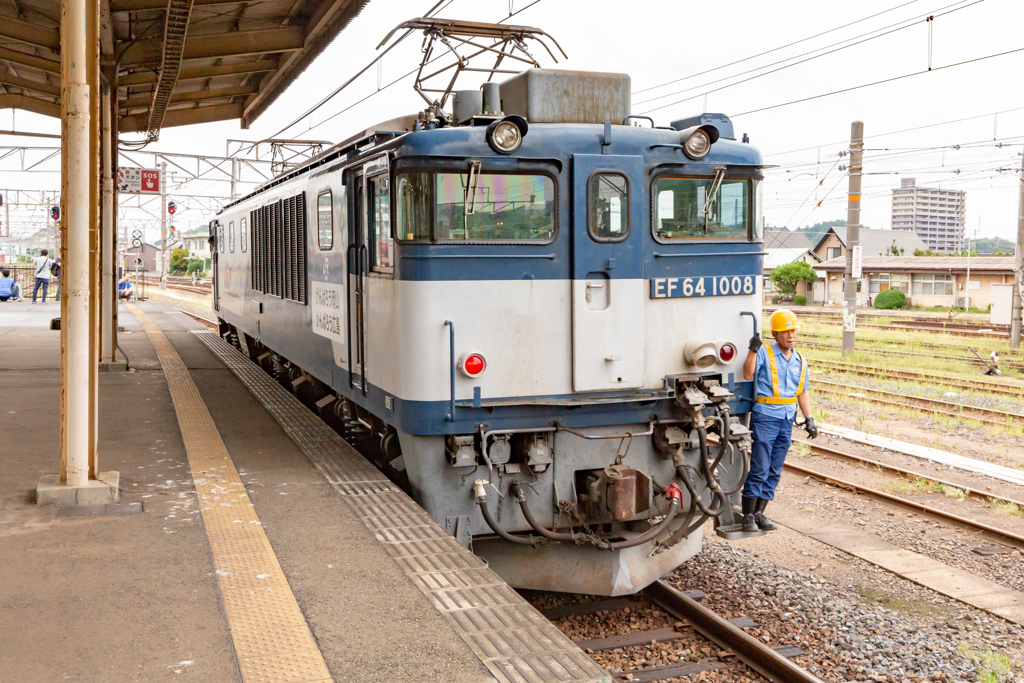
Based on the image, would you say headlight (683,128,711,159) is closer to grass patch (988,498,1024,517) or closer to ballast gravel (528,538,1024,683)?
ballast gravel (528,538,1024,683)

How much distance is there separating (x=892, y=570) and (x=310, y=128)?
17.6 m

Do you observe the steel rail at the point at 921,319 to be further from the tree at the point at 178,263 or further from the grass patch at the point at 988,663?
the tree at the point at 178,263

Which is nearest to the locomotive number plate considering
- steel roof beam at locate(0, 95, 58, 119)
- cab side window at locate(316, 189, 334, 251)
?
cab side window at locate(316, 189, 334, 251)

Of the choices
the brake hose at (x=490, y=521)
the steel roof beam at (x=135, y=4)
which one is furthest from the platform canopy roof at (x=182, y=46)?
the brake hose at (x=490, y=521)

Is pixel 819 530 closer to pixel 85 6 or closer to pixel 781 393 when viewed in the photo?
pixel 781 393

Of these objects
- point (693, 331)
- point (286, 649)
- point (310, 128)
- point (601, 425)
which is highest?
point (310, 128)

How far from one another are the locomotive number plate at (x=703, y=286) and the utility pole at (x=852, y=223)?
15.6 m

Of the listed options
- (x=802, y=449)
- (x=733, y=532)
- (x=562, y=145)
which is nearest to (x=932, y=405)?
(x=802, y=449)

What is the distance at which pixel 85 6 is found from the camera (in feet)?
19.5

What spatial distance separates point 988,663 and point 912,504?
3.62 metres

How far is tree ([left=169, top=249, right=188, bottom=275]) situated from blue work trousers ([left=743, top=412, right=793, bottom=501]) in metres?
83.0

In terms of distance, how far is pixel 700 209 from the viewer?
651 cm

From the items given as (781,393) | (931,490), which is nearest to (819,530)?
(931,490)

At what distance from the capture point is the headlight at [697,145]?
632cm
